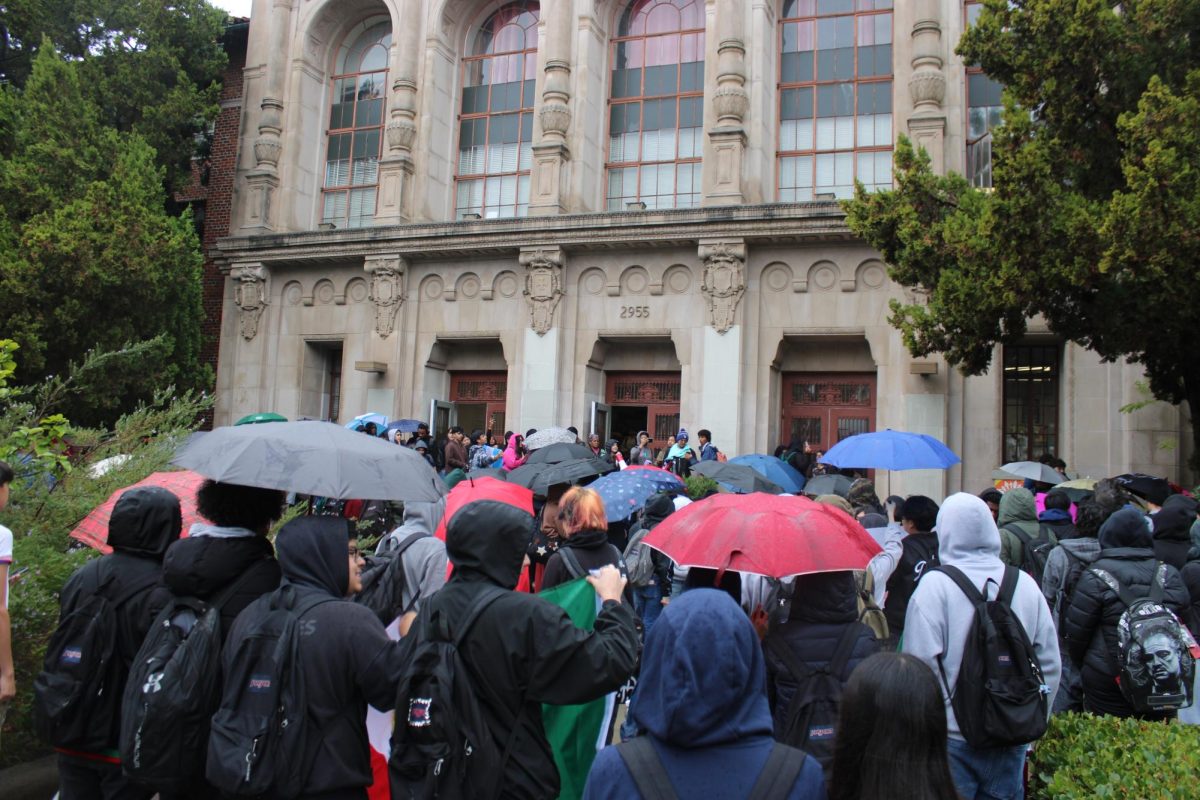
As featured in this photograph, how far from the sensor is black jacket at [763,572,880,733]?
3859 millimetres

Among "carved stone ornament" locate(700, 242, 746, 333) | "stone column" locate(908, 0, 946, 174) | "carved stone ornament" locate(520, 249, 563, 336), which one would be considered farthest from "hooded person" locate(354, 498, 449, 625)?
"stone column" locate(908, 0, 946, 174)

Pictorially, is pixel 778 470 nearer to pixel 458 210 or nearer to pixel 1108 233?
pixel 1108 233

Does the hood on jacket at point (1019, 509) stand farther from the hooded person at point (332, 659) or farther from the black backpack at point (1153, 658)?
the hooded person at point (332, 659)

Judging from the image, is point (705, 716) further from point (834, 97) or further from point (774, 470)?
point (834, 97)

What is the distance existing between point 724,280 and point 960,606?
15352 mm

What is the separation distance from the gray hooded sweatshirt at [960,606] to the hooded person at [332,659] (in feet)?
7.58

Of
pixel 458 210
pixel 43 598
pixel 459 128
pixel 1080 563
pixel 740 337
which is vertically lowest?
pixel 43 598

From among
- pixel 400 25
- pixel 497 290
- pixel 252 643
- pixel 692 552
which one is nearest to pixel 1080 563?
pixel 692 552

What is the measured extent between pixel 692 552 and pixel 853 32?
18.6 m

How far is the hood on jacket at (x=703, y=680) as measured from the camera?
231cm

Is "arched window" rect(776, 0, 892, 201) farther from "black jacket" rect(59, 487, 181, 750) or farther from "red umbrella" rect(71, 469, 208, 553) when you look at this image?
"black jacket" rect(59, 487, 181, 750)

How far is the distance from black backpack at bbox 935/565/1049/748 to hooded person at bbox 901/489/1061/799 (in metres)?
0.04

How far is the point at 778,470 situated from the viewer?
12.8m

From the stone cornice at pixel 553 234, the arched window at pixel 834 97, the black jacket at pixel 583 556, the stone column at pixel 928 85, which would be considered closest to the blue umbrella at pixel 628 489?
the black jacket at pixel 583 556
